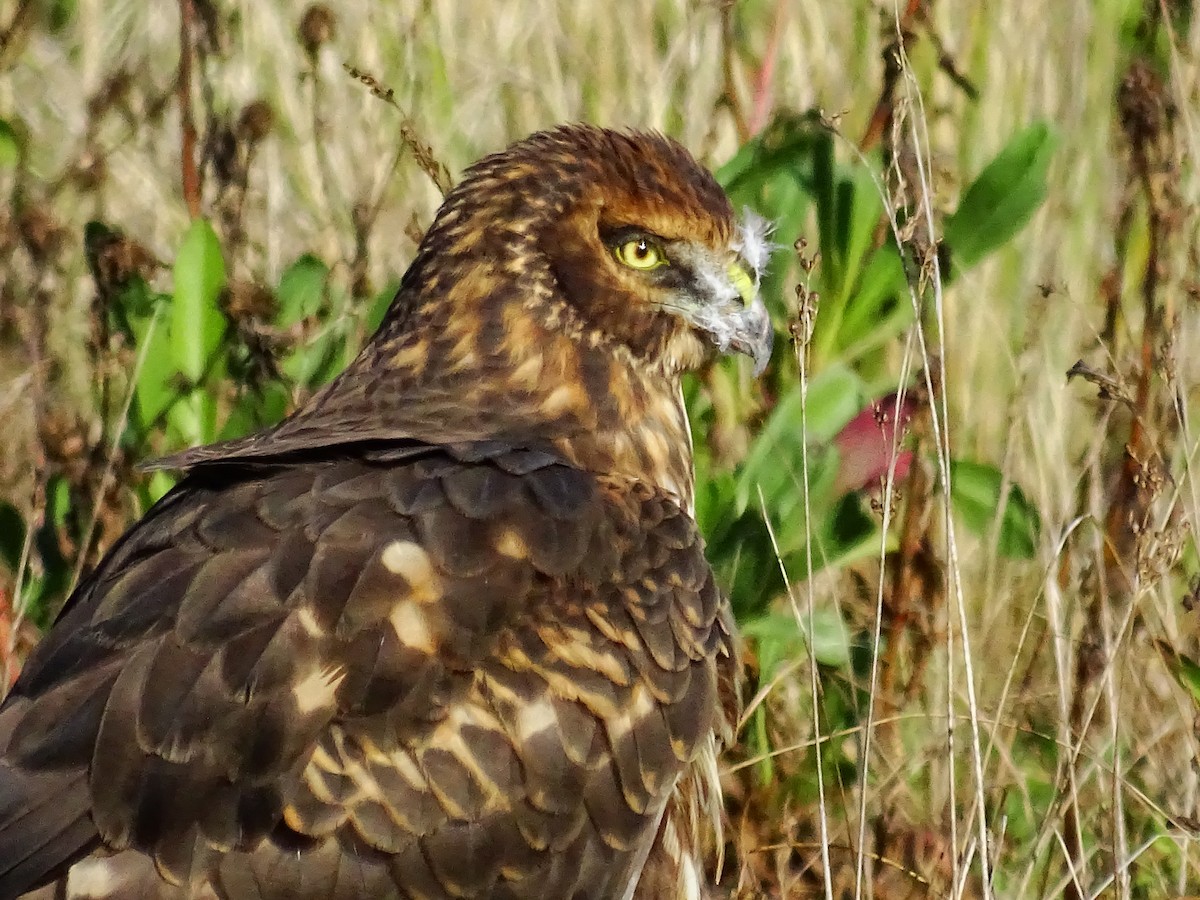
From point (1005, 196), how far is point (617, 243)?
0.84 metres

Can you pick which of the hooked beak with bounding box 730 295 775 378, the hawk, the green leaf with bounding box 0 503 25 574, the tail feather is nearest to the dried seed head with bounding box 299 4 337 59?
the hawk

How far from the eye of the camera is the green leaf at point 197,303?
4.21m

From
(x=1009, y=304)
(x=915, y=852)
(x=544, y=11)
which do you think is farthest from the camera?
(x=544, y=11)

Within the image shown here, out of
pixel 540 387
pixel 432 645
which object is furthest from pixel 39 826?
pixel 540 387

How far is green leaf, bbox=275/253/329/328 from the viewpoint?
4.55 meters

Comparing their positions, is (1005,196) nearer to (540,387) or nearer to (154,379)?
(540,387)

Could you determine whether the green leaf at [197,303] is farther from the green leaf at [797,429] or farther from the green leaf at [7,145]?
the green leaf at [797,429]

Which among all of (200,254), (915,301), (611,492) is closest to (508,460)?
(611,492)

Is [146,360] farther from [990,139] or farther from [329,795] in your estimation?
[990,139]

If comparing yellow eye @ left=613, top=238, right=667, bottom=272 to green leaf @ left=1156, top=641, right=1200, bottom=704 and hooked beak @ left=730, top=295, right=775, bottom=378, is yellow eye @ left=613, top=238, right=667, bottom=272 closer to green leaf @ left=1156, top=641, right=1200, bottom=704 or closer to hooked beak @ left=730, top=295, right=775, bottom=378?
hooked beak @ left=730, top=295, right=775, bottom=378

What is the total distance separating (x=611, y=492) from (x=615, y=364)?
40cm

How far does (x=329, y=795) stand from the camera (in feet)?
9.80

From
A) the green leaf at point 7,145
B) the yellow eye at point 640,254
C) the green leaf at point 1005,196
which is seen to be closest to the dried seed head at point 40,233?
the green leaf at point 7,145

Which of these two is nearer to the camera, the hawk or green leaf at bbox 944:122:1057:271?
the hawk
